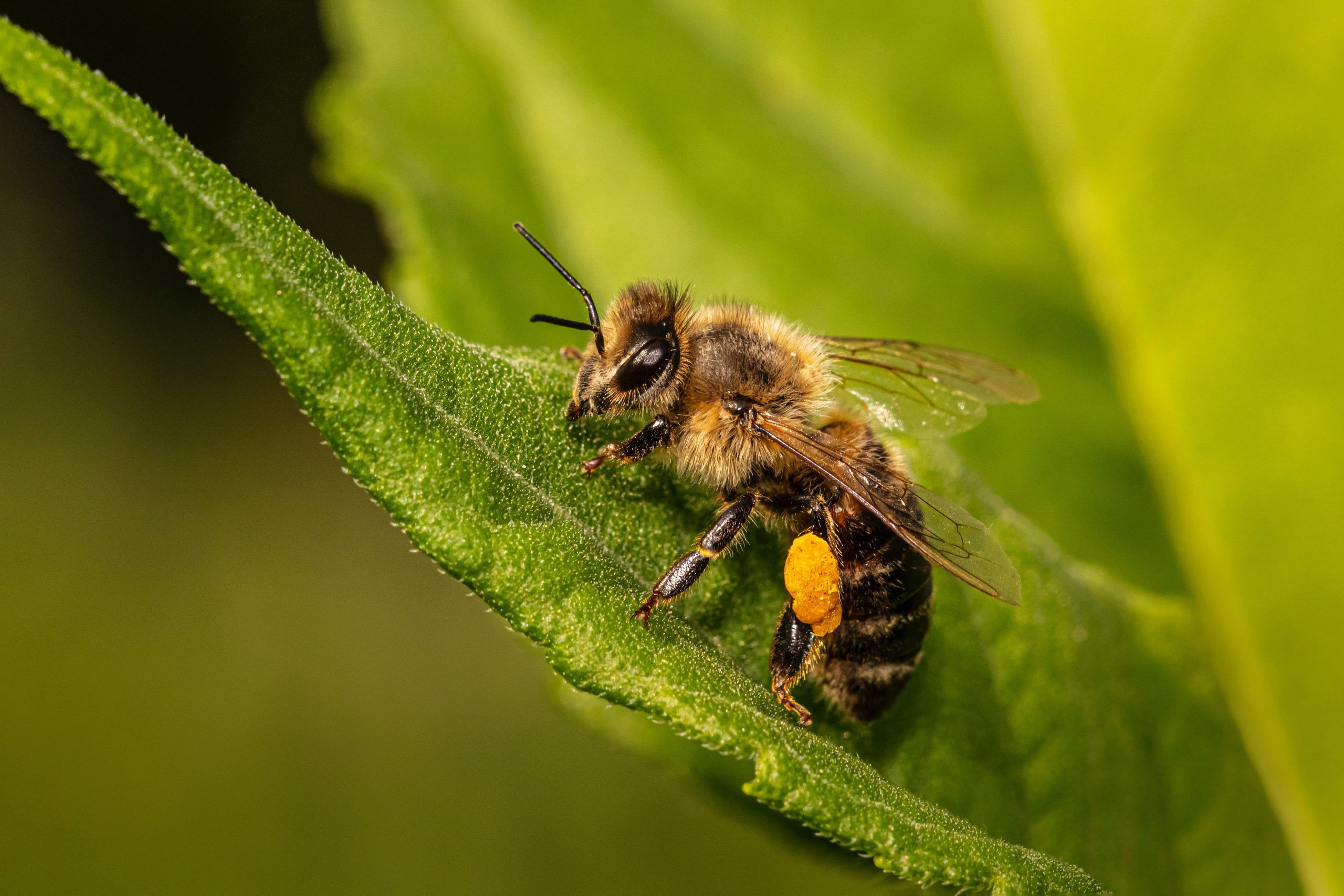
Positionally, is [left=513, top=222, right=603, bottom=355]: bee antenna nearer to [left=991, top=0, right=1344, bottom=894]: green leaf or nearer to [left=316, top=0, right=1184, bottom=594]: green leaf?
[left=316, top=0, right=1184, bottom=594]: green leaf

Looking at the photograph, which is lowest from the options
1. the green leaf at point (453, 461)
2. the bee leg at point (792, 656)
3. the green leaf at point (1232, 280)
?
the green leaf at point (453, 461)

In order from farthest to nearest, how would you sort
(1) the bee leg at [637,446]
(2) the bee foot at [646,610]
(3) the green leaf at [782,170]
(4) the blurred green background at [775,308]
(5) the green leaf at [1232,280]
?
1. (3) the green leaf at [782,170]
2. (4) the blurred green background at [775,308]
3. (5) the green leaf at [1232,280]
4. (1) the bee leg at [637,446]
5. (2) the bee foot at [646,610]

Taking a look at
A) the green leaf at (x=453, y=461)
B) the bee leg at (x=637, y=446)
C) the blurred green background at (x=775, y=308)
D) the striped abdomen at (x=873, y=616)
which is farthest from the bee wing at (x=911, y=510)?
the blurred green background at (x=775, y=308)

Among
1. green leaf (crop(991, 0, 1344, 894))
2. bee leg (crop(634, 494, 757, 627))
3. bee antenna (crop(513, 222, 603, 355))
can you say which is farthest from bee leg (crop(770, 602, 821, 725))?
green leaf (crop(991, 0, 1344, 894))

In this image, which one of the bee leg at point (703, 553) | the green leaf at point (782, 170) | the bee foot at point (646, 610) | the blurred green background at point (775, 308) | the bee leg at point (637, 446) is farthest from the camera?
the green leaf at point (782, 170)

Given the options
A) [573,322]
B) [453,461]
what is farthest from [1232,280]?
[453,461]

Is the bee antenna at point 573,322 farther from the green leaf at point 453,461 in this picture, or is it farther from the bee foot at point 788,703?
the bee foot at point 788,703

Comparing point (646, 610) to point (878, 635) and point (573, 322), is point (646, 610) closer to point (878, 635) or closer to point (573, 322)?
point (878, 635)
